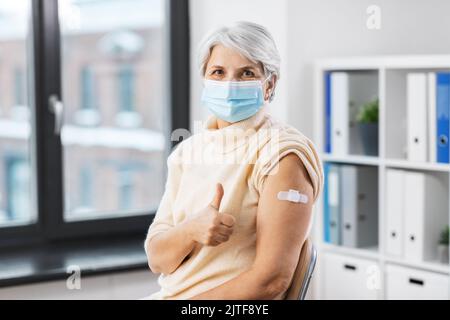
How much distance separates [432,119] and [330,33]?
58 centimetres

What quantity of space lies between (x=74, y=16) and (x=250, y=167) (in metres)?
1.67

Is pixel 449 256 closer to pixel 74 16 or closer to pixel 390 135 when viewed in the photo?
pixel 390 135

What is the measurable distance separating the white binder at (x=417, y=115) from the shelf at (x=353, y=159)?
0.16m

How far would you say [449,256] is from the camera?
2615 millimetres

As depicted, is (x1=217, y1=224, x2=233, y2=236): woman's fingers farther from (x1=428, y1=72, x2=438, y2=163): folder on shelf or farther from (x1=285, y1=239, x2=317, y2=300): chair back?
Answer: (x1=428, y1=72, x2=438, y2=163): folder on shelf

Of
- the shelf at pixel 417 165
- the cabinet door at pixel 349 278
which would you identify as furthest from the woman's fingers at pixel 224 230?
the cabinet door at pixel 349 278

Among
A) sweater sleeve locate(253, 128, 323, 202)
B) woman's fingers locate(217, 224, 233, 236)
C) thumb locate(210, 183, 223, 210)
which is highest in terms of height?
sweater sleeve locate(253, 128, 323, 202)

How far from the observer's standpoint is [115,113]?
570 cm

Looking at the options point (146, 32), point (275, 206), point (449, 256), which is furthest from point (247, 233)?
point (146, 32)

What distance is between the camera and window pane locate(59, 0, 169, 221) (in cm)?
532

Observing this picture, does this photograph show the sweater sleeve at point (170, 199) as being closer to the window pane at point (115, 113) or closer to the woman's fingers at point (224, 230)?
the woman's fingers at point (224, 230)

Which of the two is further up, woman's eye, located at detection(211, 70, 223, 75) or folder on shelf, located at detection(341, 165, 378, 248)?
woman's eye, located at detection(211, 70, 223, 75)

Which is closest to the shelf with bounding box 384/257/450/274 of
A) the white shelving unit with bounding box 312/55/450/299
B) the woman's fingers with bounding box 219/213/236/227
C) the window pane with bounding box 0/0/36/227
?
the white shelving unit with bounding box 312/55/450/299

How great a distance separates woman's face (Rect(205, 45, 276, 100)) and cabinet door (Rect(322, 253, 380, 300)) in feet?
4.22
